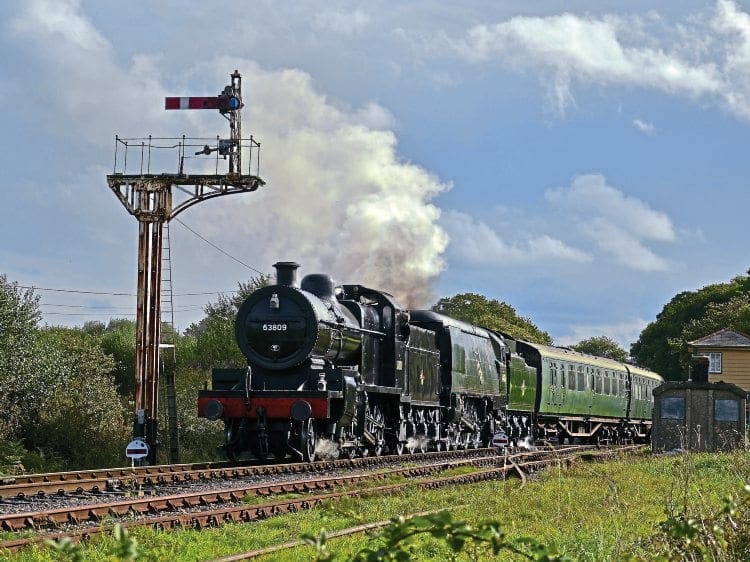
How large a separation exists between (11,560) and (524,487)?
29.8ft

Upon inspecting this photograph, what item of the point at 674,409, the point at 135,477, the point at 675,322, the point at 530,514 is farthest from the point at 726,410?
the point at 675,322

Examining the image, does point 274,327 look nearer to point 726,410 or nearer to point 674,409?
point 674,409

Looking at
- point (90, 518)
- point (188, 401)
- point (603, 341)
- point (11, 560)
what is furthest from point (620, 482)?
point (603, 341)

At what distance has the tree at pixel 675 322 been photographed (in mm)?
83438

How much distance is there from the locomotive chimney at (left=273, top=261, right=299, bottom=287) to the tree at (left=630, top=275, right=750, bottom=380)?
61.8 meters

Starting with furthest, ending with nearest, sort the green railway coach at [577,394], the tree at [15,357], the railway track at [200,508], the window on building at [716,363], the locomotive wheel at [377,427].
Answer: the window on building at [716,363], the green railway coach at [577,394], the tree at [15,357], the locomotive wheel at [377,427], the railway track at [200,508]

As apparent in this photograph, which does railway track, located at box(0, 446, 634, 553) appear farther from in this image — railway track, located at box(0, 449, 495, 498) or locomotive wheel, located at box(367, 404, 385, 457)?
locomotive wheel, located at box(367, 404, 385, 457)

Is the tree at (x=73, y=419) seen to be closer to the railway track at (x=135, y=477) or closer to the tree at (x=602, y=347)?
the railway track at (x=135, y=477)

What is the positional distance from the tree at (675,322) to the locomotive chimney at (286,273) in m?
61.8

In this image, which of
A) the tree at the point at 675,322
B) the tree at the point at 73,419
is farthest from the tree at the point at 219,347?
the tree at the point at 675,322

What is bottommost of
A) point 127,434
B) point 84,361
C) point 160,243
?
point 127,434

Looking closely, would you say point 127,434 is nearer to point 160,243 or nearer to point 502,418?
point 160,243

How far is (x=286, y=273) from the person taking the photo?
21.5 m

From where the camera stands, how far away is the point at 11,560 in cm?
910
